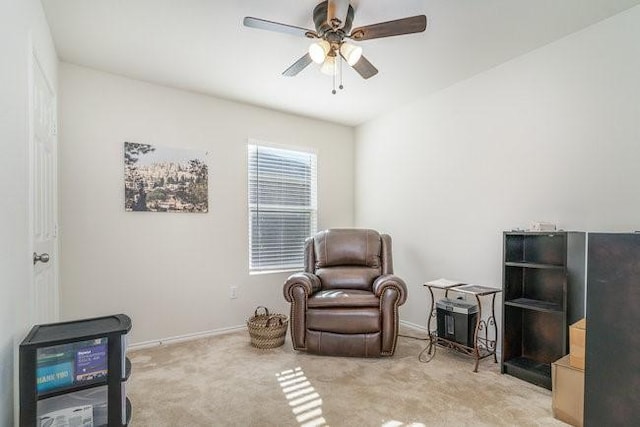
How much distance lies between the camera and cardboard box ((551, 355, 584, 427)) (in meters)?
1.81

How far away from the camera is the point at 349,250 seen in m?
3.41

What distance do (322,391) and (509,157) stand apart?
2360 mm

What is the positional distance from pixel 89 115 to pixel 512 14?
334cm

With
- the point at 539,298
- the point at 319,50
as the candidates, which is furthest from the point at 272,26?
the point at 539,298

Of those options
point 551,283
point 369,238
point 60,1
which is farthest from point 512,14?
point 60,1

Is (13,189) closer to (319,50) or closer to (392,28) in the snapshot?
(319,50)

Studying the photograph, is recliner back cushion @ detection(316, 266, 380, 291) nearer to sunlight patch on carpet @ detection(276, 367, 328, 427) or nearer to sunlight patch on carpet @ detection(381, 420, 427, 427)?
sunlight patch on carpet @ detection(276, 367, 328, 427)

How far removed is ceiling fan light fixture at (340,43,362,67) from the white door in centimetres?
174

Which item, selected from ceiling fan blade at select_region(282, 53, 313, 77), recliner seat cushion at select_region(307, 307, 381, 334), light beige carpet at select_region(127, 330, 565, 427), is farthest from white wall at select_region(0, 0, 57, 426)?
recliner seat cushion at select_region(307, 307, 381, 334)

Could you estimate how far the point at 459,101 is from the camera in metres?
3.17

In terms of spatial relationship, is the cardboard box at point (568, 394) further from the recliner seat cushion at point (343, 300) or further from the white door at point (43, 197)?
the white door at point (43, 197)

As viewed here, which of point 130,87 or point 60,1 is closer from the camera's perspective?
point 60,1

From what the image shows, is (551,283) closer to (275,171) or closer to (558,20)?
(558,20)

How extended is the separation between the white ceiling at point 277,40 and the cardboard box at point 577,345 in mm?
1960
